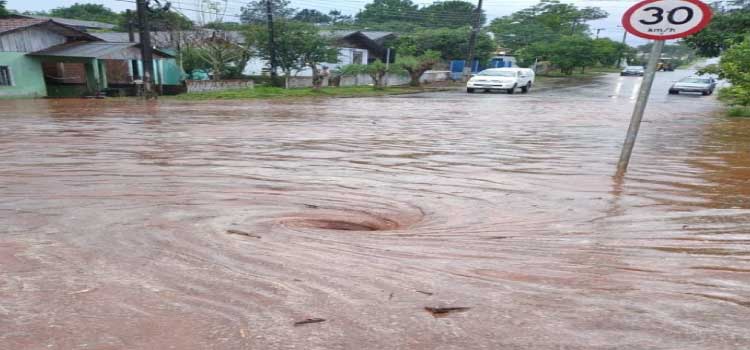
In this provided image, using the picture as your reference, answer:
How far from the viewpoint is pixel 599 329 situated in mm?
2148

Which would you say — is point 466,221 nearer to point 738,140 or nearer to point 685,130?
point 738,140

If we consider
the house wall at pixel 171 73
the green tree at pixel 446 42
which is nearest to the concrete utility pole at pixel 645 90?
the house wall at pixel 171 73

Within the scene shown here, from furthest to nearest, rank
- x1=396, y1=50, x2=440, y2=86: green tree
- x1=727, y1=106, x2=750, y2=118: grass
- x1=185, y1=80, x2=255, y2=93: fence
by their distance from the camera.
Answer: x1=396, y1=50, x2=440, y2=86: green tree → x1=185, y1=80, x2=255, y2=93: fence → x1=727, y1=106, x2=750, y2=118: grass

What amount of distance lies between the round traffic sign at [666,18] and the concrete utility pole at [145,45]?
19.1 m

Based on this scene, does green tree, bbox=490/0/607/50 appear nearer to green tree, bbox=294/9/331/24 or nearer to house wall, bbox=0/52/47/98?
green tree, bbox=294/9/331/24

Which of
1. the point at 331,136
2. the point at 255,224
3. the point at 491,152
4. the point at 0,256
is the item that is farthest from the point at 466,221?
the point at 331,136

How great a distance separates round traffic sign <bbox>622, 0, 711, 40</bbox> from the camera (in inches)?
176

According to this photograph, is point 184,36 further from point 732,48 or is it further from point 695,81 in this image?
point 695,81

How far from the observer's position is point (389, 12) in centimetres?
7056

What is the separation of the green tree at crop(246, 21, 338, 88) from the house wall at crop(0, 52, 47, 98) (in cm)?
1002

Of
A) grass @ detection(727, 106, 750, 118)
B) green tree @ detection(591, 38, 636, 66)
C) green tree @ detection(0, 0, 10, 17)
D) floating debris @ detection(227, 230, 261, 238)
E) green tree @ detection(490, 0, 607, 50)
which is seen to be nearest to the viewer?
floating debris @ detection(227, 230, 261, 238)

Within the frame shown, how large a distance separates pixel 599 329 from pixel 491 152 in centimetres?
522

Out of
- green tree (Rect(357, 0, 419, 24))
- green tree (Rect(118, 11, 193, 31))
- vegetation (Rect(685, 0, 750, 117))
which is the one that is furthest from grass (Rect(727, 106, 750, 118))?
green tree (Rect(357, 0, 419, 24))

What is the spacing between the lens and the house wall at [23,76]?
2067 cm
